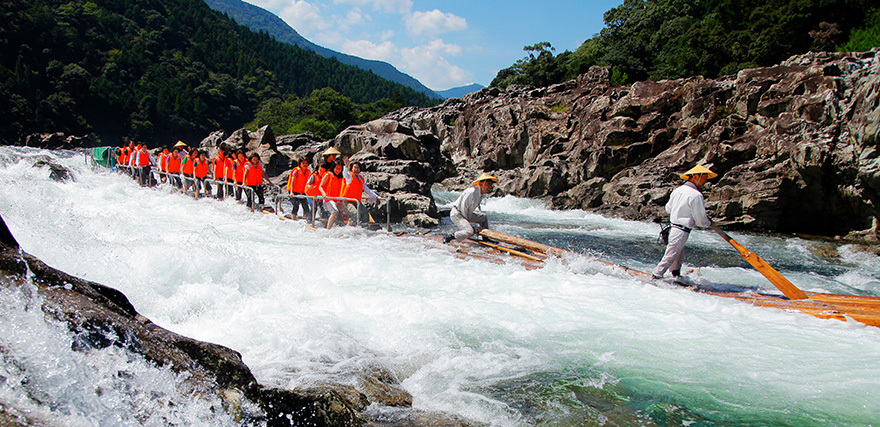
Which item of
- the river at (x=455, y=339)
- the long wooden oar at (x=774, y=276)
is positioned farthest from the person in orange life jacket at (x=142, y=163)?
the long wooden oar at (x=774, y=276)

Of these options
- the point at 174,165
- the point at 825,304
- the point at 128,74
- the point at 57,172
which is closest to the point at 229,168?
the point at 174,165

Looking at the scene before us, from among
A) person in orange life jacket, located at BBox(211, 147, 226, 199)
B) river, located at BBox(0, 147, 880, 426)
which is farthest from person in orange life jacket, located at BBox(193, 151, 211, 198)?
river, located at BBox(0, 147, 880, 426)

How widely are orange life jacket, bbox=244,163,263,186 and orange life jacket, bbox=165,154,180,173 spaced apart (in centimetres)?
644

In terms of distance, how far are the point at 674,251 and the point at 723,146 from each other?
618 inches

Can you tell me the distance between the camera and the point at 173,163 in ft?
61.3

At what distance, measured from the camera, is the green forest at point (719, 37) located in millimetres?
33406

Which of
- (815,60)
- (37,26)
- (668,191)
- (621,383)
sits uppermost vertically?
(37,26)

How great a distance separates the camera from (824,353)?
488 centimetres

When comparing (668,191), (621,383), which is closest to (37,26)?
(668,191)

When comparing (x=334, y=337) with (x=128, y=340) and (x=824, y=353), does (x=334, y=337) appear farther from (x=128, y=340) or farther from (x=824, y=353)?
(x=824, y=353)

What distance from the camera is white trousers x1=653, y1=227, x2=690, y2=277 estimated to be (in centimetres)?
689

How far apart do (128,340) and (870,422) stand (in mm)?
5212

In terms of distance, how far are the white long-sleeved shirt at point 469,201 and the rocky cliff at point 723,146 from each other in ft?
35.2

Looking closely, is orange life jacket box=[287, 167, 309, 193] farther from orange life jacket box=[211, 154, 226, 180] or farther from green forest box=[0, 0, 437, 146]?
green forest box=[0, 0, 437, 146]
